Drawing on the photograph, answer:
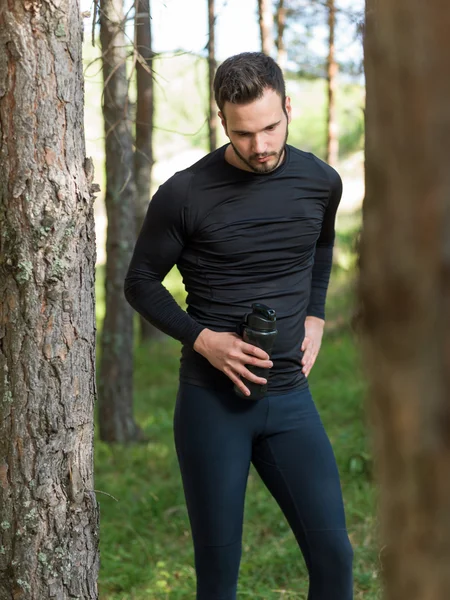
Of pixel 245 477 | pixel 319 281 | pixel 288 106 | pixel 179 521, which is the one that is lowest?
pixel 179 521

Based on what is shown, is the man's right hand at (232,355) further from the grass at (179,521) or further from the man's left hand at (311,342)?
the grass at (179,521)

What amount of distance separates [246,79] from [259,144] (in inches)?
8.6

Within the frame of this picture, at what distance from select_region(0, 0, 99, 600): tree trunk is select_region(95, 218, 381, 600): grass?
1.48m

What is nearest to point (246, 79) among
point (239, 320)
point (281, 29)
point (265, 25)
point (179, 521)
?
point (239, 320)

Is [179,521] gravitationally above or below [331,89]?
below

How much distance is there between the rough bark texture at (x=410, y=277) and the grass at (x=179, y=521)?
3071mm

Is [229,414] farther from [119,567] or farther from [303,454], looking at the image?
[119,567]

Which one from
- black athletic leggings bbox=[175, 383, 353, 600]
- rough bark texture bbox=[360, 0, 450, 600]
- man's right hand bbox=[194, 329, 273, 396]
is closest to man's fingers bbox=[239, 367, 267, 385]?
man's right hand bbox=[194, 329, 273, 396]

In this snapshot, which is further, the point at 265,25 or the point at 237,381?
the point at 265,25

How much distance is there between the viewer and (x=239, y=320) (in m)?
2.92

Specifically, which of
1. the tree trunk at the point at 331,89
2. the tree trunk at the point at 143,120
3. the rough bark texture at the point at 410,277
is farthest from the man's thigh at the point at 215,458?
the tree trunk at the point at 331,89

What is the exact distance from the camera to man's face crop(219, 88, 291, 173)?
2.73m

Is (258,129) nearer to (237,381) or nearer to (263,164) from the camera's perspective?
(263,164)

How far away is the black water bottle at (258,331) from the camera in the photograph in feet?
9.09
